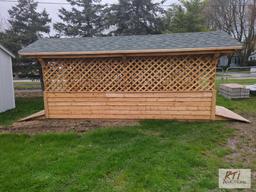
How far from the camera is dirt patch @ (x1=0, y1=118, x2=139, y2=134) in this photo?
5828mm

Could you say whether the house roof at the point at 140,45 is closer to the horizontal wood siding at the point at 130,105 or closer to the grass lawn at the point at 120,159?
the horizontal wood siding at the point at 130,105

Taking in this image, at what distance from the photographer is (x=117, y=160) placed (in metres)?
3.87

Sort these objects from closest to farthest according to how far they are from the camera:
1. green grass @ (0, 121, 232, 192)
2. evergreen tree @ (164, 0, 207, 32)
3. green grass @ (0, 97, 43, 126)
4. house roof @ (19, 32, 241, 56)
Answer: green grass @ (0, 121, 232, 192)
house roof @ (19, 32, 241, 56)
green grass @ (0, 97, 43, 126)
evergreen tree @ (164, 0, 207, 32)

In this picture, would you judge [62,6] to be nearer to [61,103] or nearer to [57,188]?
[61,103]

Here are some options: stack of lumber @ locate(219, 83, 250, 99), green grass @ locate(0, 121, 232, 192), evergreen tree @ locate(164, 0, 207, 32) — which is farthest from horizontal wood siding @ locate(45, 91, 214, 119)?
evergreen tree @ locate(164, 0, 207, 32)

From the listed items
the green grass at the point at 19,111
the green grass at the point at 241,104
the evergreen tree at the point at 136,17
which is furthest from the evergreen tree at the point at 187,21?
the green grass at the point at 19,111

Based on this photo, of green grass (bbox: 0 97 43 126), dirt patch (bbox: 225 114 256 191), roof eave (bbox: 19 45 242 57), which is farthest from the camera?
green grass (bbox: 0 97 43 126)

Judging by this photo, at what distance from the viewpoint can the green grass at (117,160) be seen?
125 inches

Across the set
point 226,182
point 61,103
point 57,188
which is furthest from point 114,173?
point 61,103

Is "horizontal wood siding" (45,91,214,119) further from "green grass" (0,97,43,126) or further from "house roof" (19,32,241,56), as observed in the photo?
"green grass" (0,97,43,126)

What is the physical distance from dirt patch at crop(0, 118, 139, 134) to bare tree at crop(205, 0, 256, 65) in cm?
2573

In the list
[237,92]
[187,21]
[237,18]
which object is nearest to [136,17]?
[187,21]

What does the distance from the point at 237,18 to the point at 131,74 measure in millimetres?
28252

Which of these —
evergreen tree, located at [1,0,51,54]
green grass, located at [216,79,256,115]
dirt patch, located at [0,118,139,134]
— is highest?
evergreen tree, located at [1,0,51,54]
